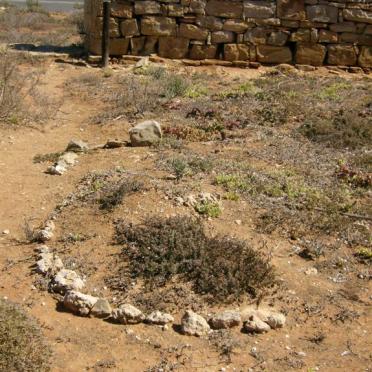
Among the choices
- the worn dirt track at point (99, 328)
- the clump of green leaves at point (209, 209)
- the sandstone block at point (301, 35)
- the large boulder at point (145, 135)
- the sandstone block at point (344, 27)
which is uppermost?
the sandstone block at point (344, 27)

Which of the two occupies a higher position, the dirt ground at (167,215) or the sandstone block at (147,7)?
the sandstone block at (147,7)

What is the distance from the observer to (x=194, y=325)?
4.37 meters

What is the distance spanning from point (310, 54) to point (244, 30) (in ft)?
4.61

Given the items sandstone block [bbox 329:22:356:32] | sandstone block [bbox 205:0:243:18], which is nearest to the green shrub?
sandstone block [bbox 205:0:243:18]

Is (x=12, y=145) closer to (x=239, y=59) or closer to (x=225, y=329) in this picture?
(x=225, y=329)

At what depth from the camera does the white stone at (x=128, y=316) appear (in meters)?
4.43

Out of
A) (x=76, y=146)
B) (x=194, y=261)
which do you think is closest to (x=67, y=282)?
(x=194, y=261)

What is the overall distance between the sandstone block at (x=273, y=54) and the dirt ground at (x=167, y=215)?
4128 millimetres

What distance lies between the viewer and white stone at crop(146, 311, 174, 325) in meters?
4.45

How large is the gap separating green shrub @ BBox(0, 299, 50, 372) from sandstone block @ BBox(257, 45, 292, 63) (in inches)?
359

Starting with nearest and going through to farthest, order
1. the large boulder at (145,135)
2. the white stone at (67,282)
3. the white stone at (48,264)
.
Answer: the white stone at (67,282)
the white stone at (48,264)
the large boulder at (145,135)

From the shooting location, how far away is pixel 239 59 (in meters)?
12.2

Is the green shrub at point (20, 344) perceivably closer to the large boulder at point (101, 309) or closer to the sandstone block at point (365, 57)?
the large boulder at point (101, 309)

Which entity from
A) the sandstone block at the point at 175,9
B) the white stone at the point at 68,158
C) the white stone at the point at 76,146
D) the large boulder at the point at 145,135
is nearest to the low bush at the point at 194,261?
the white stone at the point at 68,158
